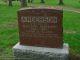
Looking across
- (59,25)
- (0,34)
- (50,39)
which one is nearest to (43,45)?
(50,39)

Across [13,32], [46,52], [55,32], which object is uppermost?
[55,32]

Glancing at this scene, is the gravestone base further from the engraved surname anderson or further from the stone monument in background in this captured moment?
the engraved surname anderson

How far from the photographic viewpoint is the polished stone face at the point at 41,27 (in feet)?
24.8

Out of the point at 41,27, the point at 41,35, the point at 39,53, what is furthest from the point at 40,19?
the point at 39,53

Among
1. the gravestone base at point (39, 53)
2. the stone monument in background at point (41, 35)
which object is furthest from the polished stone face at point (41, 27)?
the gravestone base at point (39, 53)

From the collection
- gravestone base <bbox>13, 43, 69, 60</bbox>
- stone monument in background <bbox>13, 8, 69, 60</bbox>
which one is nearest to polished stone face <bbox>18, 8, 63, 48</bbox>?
stone monument in background <bbox>13, 8, 69, 60</bbox>

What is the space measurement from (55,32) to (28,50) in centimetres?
A: 89

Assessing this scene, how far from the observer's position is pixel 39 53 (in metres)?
7.56

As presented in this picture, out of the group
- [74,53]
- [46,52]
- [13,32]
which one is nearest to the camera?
[46,52]

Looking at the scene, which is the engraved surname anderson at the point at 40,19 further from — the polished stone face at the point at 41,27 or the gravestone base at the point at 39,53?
the gravestone base at the point at 39,53

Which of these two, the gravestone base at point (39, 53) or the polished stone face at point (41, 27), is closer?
the gravestone base at point (39, 53)

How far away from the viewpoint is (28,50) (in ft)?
25.0

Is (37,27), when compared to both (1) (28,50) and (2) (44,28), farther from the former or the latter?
(1) (28,50)

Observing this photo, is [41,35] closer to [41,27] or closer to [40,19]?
[41,27]
